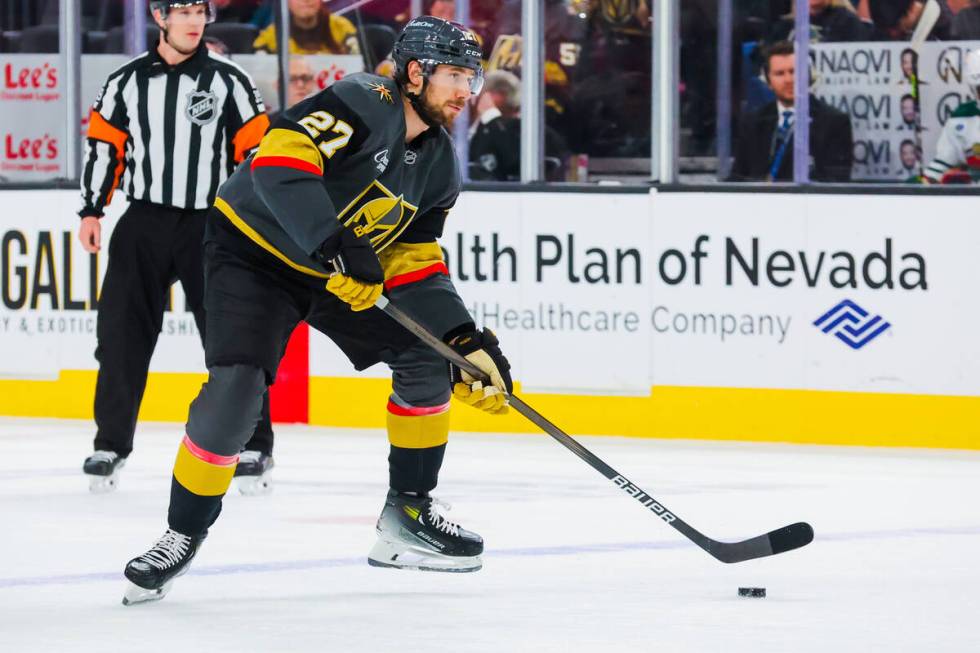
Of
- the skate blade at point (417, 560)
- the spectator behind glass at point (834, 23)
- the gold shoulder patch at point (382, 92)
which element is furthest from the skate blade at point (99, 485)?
the spectator behind glass at point (834, 23)

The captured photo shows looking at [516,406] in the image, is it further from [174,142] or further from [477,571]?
[174,142]

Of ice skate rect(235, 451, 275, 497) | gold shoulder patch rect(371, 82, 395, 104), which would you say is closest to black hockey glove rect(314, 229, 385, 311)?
gold shoulder patch rect(371, 82, 395, 104)

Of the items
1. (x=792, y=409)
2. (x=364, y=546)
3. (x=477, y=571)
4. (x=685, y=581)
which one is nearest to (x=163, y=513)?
(x=364, y=546)

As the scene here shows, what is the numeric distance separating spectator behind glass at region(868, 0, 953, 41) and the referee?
78.5 inches

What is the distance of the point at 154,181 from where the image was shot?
5207mm

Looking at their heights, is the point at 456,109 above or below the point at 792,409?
above

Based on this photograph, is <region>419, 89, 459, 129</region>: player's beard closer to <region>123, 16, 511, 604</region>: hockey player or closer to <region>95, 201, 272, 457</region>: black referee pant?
<region>123, 16, 511, 604</region>: hockey player

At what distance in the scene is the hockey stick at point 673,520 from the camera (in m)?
3.74

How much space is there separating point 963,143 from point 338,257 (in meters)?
3.09

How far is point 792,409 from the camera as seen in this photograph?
6086 millimetres

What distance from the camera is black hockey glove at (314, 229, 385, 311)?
3551 millimetres

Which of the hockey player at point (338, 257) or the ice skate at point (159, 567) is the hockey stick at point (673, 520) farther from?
the ice skate at point (159, 567)

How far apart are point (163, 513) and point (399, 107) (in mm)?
1526

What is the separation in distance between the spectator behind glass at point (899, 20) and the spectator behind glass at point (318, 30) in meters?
1.72
